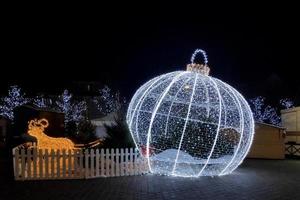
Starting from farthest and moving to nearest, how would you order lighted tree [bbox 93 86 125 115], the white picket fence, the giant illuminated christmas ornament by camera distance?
lighted tree [bbox 93 86 125 115] → the giant illuminated christmas ornament → the white picket fence

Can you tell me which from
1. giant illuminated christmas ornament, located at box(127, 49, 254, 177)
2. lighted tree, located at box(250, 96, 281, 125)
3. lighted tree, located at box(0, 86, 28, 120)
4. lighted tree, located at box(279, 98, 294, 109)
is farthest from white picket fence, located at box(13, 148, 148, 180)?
lighted tree, located at box(279, 98, 294, 109)

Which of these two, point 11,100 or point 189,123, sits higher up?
point 11,100

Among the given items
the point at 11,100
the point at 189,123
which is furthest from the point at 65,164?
the point at 11,100

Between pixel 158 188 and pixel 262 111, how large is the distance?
40.2m

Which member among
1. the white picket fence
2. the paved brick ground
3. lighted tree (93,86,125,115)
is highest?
lighted tree (93,86,125,115)

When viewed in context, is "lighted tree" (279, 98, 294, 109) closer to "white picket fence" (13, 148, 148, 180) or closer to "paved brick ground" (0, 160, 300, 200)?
"paved brick ground" (0, 160, 300, 200)

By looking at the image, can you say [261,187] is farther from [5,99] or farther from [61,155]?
[5,99]

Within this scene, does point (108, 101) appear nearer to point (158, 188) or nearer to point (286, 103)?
point (286, 103)

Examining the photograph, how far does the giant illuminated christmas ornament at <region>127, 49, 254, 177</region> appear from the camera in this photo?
13.1 metres

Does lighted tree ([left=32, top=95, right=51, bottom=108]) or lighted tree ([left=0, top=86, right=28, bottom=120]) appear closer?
lighted tree ([left=32, top=95, right=51, bottom=108])

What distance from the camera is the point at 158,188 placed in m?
→ 10.8

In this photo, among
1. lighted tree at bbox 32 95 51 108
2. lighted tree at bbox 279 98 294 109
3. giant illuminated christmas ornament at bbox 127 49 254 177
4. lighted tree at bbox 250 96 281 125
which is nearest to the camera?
giant illuminated christmas ornament at bbox 127 49 254 177

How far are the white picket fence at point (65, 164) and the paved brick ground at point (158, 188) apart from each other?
497 mm

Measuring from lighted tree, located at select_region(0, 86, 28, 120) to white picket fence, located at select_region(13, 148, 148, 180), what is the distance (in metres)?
36.1
